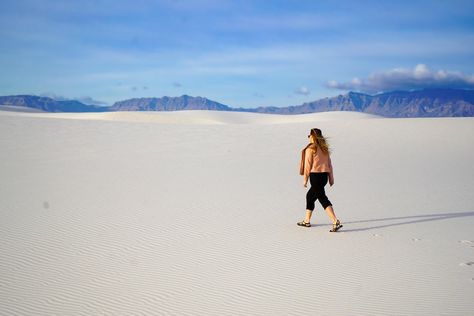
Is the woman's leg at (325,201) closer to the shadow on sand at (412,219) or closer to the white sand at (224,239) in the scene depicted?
the white sand at (224,239)

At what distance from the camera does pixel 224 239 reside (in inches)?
281

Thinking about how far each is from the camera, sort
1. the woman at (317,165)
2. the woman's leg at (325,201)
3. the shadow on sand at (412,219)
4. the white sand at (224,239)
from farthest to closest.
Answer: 1. the shadow on sand at (412,219)
2. the woman at (317,165)
3. the woman's leg at (325,201)
4. the white sand at (224,239)

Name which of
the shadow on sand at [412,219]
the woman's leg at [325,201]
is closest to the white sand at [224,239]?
the shadow on sand at [412,219]

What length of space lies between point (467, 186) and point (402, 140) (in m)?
13.0

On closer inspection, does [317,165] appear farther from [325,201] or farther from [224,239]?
[224,239]

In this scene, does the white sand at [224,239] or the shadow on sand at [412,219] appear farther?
the shadow on sand at [412,219]

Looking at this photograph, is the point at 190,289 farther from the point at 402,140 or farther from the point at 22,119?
the point at 22,119

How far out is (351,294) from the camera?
4746 mm

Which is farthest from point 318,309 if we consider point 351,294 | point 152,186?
point 152,186

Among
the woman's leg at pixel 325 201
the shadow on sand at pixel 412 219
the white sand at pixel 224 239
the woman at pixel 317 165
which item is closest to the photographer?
the white sand at pixel 224 239

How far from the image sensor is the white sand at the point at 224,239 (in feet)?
15.2

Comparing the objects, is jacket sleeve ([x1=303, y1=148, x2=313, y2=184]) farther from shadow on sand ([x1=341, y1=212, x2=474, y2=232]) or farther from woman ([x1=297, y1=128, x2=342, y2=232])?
shadow on sand ([x1=341, y1=212, x2=474, y2=232])

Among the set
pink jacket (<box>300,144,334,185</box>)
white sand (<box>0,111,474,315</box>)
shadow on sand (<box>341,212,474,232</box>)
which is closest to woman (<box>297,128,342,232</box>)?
pink jacket (<box>300,144,334,185</box>)

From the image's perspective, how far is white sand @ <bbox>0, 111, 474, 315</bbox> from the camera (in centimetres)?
464
